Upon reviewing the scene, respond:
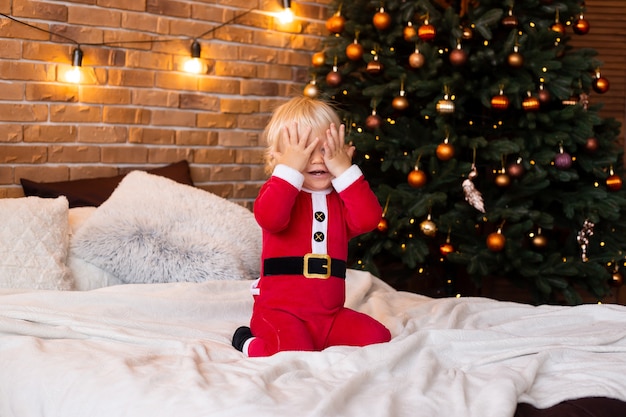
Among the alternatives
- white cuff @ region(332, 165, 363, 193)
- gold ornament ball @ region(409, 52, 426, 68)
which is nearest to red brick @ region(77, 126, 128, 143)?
gold ornament ball @ region(409, 52, 426, 68)

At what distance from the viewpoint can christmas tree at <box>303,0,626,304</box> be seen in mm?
3461

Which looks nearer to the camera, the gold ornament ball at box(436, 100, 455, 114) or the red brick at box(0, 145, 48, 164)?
the red brick at box(0, 145, 48, 164)

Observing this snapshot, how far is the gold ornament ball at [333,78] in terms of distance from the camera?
146 inches

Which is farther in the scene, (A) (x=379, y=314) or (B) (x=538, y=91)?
(B) (x=538, y=91)

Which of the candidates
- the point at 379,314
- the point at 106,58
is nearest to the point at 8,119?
the point at 106,58

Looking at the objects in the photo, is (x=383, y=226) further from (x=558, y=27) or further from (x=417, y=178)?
(x=558, y=27)

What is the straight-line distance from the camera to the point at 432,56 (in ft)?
11.5

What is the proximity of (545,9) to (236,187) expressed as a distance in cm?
174

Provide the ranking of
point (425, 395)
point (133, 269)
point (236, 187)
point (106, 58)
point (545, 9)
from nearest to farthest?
point (425, 395), point (133, 269), point (106, 58), point (545, 9), point (236, 187)

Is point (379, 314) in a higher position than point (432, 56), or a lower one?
lower

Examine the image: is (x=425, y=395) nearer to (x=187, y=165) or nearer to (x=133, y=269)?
(x=133, y=269)

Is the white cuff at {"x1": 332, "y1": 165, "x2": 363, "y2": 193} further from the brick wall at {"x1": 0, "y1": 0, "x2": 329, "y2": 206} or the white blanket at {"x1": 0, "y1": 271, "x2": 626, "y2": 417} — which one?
the brick wall at {"x1": 0, "y1": 0, "x2": 329, "y2": 206}

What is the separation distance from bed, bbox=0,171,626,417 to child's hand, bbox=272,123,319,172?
0.48m

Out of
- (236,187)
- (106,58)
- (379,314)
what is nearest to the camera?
(379,314)
